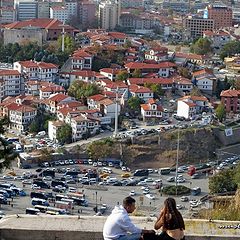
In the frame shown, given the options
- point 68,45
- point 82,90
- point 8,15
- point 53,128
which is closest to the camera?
point 53,128

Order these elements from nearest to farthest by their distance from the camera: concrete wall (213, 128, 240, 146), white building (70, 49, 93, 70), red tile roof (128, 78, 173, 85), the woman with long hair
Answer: the woman with long hair → concrete wall (213, 128, 240, 146) → red tile roof (128, 78, 173, 85) → white building (70, 49, 93, 70)

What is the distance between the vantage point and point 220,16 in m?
24.7

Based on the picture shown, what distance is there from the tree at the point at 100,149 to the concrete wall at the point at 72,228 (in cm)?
836

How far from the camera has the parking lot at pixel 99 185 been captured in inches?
320

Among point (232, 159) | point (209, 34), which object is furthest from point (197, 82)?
point (209, 34)

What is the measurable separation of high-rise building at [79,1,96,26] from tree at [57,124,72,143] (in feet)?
36.6

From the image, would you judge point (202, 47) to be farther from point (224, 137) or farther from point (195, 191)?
point (195, 191)

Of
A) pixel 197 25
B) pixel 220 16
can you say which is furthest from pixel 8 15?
pixel 220 16

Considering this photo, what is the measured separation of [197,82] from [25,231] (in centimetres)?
1260

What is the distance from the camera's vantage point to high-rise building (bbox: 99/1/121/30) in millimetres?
21750

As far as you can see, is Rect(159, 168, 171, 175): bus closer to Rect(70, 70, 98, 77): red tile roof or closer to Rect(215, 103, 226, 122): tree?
Rect(215, 103, 226, 122): tree

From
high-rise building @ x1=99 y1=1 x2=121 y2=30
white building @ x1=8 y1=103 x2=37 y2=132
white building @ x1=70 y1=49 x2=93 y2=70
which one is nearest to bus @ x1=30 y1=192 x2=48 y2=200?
white building @ x1=8 y1=103 x2=37 y2=132

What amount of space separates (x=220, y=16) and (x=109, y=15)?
497 cm

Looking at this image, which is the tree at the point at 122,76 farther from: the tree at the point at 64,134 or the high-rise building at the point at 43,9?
the high-rise building at the point at 43,9
